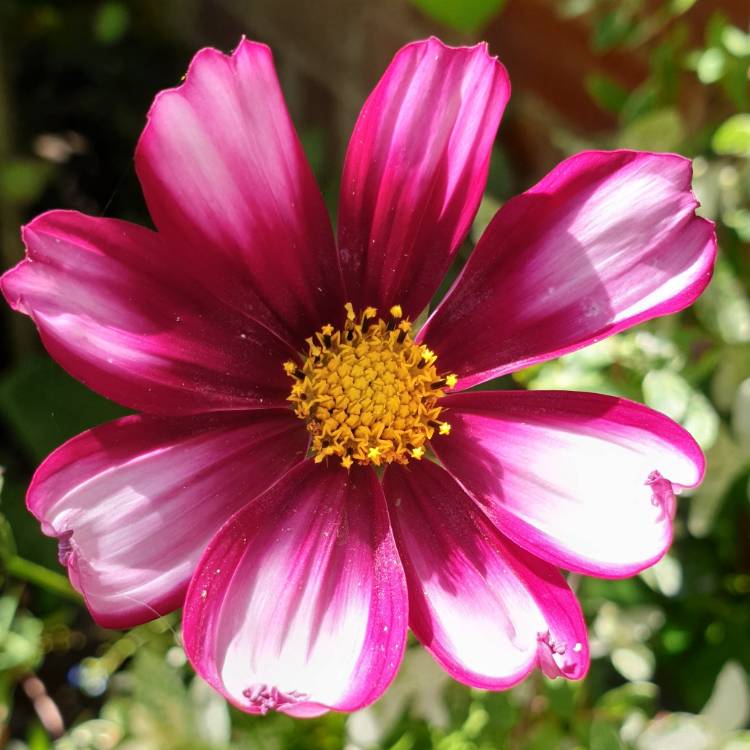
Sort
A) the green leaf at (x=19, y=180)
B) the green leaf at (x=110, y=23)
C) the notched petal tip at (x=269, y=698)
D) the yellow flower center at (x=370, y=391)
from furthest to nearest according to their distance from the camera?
the green leaf at (x=110, y=23) → the green leaf at (x=19, y=180) → the yellow flower center at (x=370, y=391) → the notched petal tip at (x=269, y=698)

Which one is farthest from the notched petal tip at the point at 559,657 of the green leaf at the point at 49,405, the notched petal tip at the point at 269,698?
the green leaf at the point at 49,405

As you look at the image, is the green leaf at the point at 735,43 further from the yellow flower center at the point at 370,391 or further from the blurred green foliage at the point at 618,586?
the yellow flower center at the point at 370,391

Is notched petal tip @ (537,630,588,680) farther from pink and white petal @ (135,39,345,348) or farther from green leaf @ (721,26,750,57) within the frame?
green leaf @ (721,26,750,57)

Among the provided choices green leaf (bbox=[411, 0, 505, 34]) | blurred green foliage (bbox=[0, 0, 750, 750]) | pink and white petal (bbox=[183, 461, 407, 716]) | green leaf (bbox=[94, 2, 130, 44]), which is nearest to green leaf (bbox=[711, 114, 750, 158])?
blurred green foliage (bbox=[0, 0, 750, 750])

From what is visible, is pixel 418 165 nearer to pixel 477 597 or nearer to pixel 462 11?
pixel 477 597

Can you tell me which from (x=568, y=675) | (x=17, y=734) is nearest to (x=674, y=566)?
(x=568, y=675)

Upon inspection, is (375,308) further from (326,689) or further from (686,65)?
(686,65)

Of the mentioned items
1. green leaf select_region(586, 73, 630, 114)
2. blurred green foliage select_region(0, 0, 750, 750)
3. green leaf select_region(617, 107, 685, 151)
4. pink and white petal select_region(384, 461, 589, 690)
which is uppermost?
green leaf select_region(617, 107, 685, 151)

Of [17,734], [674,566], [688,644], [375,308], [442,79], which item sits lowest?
[17,734]
